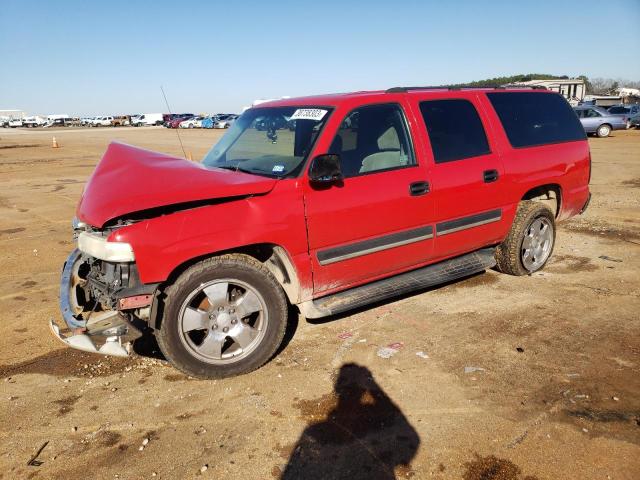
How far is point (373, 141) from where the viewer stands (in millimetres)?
3980

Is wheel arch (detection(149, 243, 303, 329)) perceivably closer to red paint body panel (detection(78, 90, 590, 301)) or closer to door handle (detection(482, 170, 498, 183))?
red paint body panel (detection(78, 90, 590, 301))

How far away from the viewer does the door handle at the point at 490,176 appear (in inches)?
177

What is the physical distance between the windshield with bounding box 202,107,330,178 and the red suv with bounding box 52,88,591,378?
0.02 m

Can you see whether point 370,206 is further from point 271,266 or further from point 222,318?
point 222,318

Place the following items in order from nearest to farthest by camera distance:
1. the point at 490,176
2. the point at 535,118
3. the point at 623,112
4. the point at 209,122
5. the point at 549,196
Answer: the point at 490,176 → the point at 535,118 → the point at 549,196 → the point at 623,112 → the point at 209,122

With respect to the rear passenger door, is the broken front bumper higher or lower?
lower

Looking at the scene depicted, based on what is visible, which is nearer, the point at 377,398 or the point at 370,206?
the point at 377,398

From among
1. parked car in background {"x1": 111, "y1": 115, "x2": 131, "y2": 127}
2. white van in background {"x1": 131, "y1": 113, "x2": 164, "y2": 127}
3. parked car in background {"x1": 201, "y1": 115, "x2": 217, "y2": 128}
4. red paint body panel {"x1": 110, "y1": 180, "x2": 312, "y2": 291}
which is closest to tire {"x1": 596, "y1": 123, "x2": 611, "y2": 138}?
red paint body panel {"x1": 110, "y1": 180, "x2": 312, "y2": 291}

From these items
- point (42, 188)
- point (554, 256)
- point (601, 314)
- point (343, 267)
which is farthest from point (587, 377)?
point (42, 188)

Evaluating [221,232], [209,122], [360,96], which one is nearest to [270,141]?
[360,96]

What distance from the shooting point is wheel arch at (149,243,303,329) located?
129 inches

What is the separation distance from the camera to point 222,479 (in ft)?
8.29

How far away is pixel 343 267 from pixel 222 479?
1787 millimetres

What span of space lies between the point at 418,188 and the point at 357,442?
2098mm
